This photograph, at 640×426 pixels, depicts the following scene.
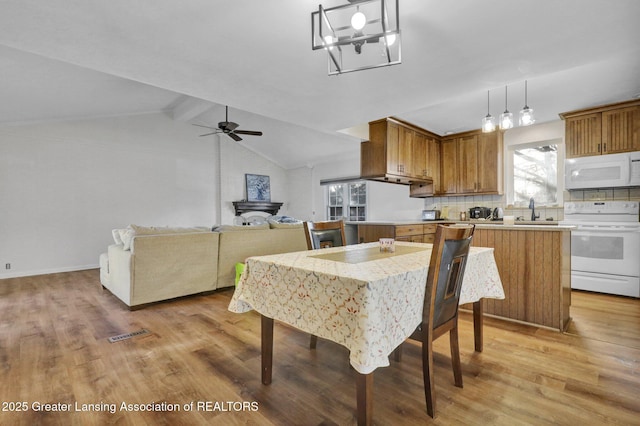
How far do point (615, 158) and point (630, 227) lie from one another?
35.5 inches

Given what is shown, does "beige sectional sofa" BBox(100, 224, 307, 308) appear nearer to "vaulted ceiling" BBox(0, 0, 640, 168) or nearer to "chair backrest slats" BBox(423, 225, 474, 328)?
"vaulted ceiling" BBox(0, 0, 640, 168)

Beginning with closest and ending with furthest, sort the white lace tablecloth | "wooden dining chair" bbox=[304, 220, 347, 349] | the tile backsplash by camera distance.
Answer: the white lace tablecloth → "wooden dining chair" bbox=[304, 220, 347, 349] → the tile backsplash

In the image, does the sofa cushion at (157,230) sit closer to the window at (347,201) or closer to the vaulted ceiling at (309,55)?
the vaulted ceiling at (309,55)

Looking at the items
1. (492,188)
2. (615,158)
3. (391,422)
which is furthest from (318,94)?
(615,158)

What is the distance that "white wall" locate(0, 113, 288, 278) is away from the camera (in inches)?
204

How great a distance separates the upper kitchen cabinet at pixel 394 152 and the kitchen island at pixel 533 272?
6.35 feet

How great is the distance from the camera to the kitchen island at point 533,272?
261cm

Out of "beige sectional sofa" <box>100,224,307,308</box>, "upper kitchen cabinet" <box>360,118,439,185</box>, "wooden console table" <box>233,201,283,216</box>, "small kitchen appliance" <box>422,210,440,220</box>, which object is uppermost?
"upper kitchen cabinet" <box>360,118,439,185</box>

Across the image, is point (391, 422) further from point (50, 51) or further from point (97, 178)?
point (97, 178)

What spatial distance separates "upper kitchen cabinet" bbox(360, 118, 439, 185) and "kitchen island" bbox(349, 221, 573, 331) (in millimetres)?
1934

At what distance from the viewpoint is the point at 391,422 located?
150 cm

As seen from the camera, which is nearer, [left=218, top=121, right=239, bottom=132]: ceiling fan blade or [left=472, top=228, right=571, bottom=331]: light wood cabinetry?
[left=472, top=228, right=571, bottom=331]: light wood cabinetry

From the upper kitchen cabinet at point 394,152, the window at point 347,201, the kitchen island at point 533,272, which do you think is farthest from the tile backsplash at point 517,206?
the kitchen island at point 533,272

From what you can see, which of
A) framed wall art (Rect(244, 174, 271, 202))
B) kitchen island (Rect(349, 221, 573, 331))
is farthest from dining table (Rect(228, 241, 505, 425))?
framed wall art (Rect(244, 174, 271, 202))
